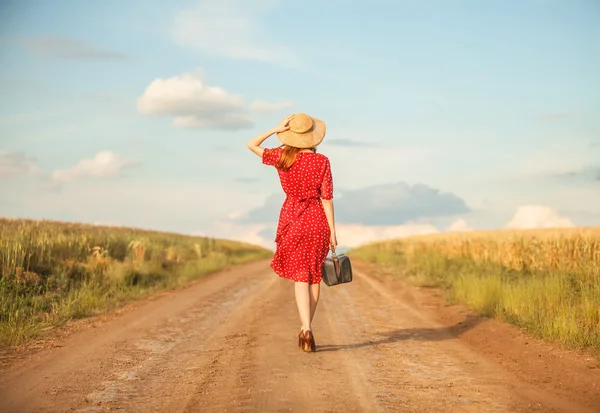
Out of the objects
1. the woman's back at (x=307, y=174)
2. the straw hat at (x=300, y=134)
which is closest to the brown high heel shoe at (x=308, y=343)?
the woman's back at (x=307, y=174)

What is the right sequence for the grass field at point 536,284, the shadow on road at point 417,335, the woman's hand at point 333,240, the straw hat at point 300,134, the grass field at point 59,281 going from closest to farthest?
the straw hat at point 300,134 → the woman's hand at point 333,240 → the shadow on road at point 417,335 → the grass field at point 536,284 → the grass field at point 59,281

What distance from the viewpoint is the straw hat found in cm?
771

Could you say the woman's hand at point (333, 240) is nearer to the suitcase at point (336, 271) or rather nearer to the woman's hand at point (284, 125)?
the suitcase at point (336, 271)

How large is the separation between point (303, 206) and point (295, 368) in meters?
2.03

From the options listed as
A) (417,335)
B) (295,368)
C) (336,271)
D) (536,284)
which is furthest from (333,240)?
(536,284)

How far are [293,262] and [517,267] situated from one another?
473 inches

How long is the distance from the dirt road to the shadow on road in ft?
0.06

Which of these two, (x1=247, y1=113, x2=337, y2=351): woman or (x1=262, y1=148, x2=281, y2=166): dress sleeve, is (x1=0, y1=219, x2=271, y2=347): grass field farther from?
(x1=262, y1=148, x2=281, y2=166): dress sleeve

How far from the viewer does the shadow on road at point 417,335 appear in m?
8.33

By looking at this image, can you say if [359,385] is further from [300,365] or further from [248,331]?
[248,331]

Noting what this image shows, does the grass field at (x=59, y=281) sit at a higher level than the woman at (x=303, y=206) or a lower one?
lower

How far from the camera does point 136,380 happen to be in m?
6.44

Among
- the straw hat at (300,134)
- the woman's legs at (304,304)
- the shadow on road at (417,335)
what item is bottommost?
the shadow on road at (417,335)

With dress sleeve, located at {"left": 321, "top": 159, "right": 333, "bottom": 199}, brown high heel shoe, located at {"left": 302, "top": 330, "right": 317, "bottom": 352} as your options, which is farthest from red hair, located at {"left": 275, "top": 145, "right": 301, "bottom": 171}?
brown high heel shoe, located at {"left": 302, "top": 330, "right": 317, "bottom": 352}
